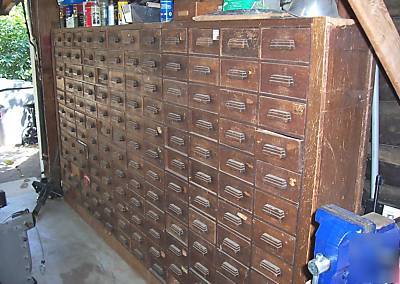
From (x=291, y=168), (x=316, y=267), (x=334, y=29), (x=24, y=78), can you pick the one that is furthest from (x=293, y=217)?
(x=24, y=78)

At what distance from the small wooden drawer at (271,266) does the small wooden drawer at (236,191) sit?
0.18m

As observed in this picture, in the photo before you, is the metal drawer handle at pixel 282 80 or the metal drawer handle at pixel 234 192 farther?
the metal drawer handle at pixel 234 192

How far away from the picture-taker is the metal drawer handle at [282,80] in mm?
1283

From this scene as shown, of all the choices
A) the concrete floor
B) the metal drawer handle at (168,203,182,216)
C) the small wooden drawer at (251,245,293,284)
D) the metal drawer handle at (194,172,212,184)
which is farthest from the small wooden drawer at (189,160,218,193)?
the concrete floor

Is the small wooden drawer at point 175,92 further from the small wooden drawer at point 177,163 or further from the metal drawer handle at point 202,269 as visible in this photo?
the metal drawer handle at point 202,269

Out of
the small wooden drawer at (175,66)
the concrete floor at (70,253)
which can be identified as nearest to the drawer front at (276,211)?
the small wooden drawer at (175,66)

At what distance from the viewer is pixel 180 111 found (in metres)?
1.82

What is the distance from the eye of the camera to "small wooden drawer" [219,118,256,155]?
57.9 inches

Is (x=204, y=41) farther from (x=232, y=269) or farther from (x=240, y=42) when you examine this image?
(x=232, y=269)

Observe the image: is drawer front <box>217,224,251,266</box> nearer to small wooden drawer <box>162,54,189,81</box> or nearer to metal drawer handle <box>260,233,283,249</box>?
metal drawer handle <box>260,233,283,249</box>

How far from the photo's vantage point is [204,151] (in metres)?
1.70

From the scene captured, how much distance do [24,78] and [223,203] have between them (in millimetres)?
6204

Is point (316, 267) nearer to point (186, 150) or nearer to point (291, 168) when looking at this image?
point (291, 168)

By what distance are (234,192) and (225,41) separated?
0.60m
